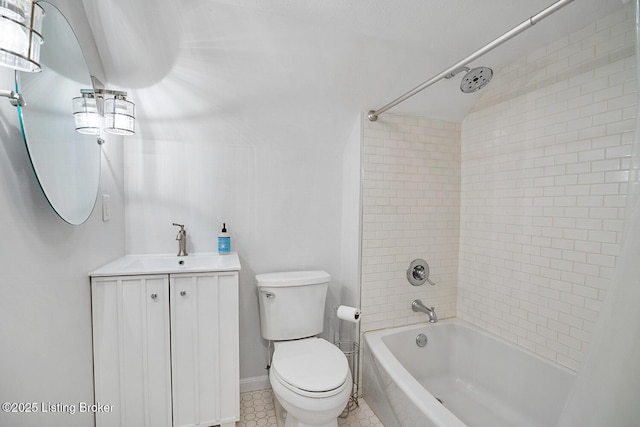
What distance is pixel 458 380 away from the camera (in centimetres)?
204

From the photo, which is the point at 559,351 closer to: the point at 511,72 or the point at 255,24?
the point at 511,72

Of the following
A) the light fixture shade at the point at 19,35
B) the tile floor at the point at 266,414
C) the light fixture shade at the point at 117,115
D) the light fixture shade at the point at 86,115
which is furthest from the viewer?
the tile floor at the point at 266,414

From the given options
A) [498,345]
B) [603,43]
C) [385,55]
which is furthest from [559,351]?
[385,55]

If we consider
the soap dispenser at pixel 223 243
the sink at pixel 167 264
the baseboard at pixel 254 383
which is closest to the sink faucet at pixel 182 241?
the sink at pixel 167 264

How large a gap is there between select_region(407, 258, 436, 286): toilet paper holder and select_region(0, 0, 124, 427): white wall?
1933 millimetres

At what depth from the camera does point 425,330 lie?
2070 mm

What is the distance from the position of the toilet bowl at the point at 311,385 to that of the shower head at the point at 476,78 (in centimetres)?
164

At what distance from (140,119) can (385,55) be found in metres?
1.55

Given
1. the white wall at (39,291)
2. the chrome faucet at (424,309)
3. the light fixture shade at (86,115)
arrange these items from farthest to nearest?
the chrome faucet at (424,309), the light fixture shade at (86,115), the white wall at (39,291)

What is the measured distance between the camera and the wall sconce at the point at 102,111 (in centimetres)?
119

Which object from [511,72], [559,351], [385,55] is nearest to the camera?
[559,351]

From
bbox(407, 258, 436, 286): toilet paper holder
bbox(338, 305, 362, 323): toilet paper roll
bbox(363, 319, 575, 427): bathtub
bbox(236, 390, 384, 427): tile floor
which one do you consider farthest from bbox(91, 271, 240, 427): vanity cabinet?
bbox(407, 258, 436, 286): toilet paper holder

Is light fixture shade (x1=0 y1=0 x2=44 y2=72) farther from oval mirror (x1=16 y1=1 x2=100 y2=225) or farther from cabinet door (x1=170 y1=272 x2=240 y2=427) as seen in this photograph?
cabinet door (x1=170 y1=272 x2=240 y2=427)

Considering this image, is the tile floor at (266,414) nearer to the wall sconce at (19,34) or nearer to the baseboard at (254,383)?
the baseboard at (254,383)
